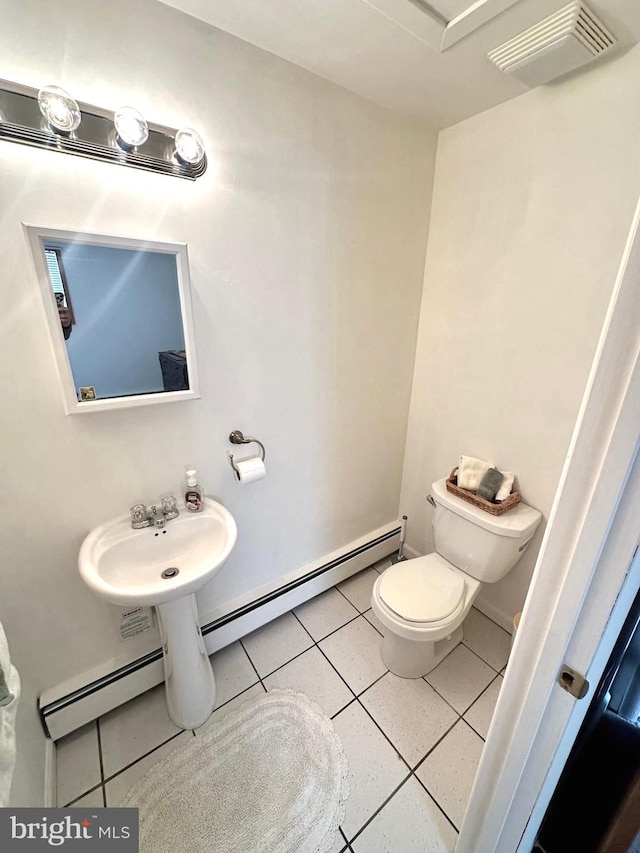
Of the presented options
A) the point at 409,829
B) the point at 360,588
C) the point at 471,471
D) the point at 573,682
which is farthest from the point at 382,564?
the point at 573,682

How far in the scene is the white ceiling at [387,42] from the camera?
914mm

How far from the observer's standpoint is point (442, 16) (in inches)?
37.8

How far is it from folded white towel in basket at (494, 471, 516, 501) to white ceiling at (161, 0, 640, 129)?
143 cm

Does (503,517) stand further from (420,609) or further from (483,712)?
(483,712)

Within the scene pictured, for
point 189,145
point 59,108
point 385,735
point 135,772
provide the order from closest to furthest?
1. point 59,108
2. point 189,145
3. point 135,772
4. point 385,735

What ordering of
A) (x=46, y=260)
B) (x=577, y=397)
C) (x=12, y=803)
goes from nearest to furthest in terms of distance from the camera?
1. (x=12, y=803)
2. (x=46, y=260)
3. (x=577, y=397)

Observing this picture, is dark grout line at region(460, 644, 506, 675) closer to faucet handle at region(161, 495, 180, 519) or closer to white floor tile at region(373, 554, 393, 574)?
white floor tile at region(373, 554, 393, 574)

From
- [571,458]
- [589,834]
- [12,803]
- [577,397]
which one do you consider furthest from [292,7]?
[589,834]

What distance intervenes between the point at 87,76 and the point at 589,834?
2.23m

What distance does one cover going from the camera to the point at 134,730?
1307mm

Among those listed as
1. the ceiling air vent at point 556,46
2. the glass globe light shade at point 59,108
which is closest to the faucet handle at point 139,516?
the glass globe light shade at point 59,108

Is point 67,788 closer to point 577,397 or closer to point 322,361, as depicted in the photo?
point 322,361

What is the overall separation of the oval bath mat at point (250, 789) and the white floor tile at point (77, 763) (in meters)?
0.18

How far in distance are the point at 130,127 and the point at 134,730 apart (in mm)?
Result: 1989
